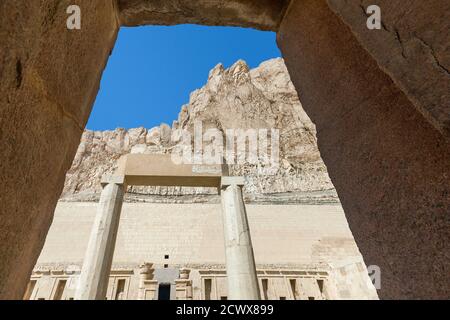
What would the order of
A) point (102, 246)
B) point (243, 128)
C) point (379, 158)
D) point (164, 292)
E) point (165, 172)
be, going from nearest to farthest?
point (379, 158) → point (102, 246) → point (165, 172) → point (164, 292) → point (243, 128)

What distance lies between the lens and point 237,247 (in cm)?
636

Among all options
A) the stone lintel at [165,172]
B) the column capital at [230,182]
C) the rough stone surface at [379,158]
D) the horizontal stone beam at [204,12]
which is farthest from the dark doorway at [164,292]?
the rough stone surface at [379,158]

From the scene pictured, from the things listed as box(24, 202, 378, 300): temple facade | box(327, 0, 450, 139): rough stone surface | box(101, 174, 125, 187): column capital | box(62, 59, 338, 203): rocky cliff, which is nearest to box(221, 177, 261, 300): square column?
box(101, 174, 125, 187): column capital

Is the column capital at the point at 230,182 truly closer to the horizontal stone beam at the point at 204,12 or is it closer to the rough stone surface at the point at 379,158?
the horizontal stone beam at the point at 204,12

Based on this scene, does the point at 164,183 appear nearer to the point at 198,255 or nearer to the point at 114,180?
the point at 114,180

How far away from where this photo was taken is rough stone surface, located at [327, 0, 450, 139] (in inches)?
40.2

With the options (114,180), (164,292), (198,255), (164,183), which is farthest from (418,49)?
(198,255)

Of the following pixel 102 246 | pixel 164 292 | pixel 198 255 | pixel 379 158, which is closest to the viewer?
pixel 379 158

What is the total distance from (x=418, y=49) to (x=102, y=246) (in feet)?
23.0

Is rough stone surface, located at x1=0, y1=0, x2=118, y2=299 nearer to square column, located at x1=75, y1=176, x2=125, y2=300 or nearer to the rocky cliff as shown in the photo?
square column, located at x1=75, y1=176, x2=125, y2=300

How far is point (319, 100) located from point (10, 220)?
194 centimetres

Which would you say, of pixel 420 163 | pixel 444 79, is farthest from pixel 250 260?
pixel 444 79

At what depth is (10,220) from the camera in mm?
1050

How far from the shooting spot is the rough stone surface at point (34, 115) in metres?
0.95
